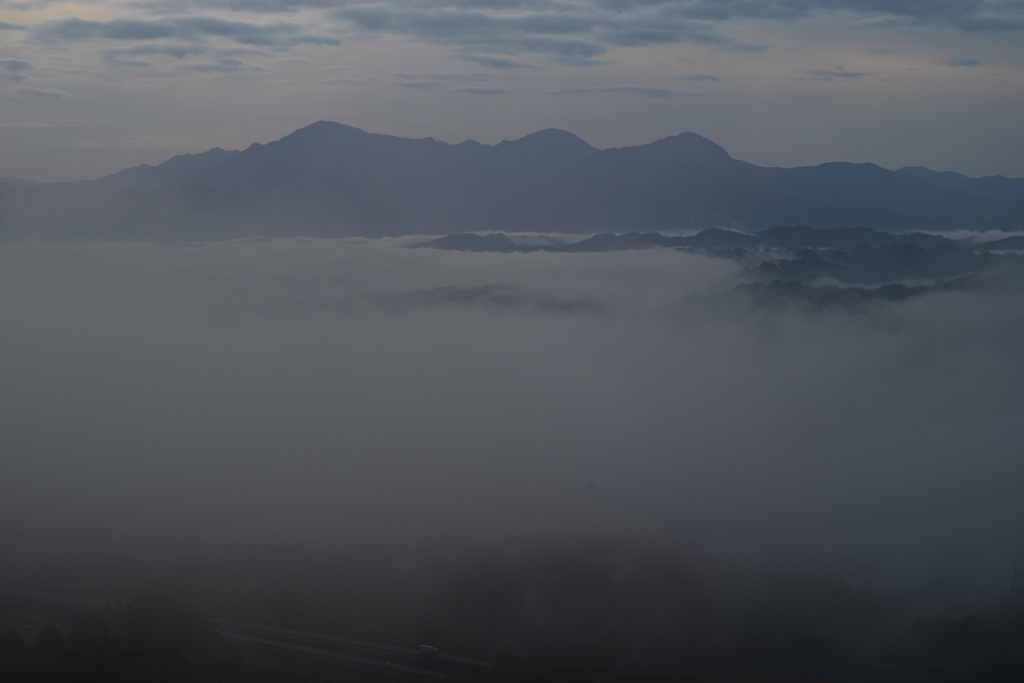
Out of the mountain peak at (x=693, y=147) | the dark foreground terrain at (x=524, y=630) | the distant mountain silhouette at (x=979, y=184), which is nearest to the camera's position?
the dark foreground terrain at (x=524, y=630)

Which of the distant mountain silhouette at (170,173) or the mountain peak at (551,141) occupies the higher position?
the mountain peak at (551,141)

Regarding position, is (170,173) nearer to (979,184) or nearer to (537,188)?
(537,188)

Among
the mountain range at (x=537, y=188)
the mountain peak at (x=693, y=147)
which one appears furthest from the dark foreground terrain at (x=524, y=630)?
the mountain peak at (x=693, y=147)

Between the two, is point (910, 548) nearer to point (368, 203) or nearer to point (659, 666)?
point (659, 666)

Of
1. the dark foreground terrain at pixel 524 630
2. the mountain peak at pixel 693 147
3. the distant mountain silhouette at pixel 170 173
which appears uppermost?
the mountain peak at pixel 693 147

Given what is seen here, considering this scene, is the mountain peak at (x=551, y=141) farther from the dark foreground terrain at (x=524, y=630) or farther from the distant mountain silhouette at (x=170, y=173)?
the dark foreground terrain at (x=524, y=630)

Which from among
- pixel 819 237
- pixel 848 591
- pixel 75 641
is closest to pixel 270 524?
pixel 75 641

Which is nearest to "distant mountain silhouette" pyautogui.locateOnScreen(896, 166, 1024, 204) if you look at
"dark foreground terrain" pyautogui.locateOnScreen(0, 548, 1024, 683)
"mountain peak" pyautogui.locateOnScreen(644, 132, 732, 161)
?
"mountain peak" pyautogui.locateOnScreen(644, 132, 732, 161)

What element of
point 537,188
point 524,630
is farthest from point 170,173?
point 524,630

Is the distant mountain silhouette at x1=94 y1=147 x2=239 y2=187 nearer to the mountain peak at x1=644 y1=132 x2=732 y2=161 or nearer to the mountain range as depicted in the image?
the mountain range
